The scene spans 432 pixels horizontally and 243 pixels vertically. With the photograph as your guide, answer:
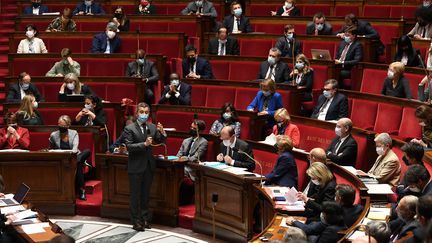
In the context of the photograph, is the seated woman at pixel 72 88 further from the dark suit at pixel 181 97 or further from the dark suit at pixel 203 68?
the dark suit at pixel 203 68

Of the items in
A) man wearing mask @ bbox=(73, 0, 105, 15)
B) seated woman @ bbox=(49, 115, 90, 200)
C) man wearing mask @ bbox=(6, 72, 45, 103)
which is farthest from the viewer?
man wearing mask @ bbox=(73, 0, 105, 15)

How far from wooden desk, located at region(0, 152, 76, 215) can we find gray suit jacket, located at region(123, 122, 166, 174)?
0.58 meters

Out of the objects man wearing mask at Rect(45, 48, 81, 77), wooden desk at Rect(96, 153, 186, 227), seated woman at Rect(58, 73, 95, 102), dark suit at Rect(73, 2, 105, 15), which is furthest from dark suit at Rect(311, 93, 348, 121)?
dark suit at Rect(73, 2, 105, 15)

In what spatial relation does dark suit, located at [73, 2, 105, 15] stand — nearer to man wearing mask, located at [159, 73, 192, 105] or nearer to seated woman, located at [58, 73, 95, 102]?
seated woman, located at [58, 73, 95, 102]

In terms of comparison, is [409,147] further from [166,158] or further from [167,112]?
[167,112]

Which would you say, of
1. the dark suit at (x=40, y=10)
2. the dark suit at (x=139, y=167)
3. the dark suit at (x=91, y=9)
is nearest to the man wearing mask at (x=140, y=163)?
the dark suit at (x=139, y=167)

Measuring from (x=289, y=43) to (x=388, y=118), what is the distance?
1755 mm

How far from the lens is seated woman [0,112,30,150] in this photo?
20.8 feet

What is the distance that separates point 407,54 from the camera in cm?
674

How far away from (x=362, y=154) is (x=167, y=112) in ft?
6.20

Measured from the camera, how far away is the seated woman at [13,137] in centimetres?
634

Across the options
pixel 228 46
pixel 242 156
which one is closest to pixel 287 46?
pixel 228 46

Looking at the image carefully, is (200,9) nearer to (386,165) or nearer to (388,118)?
(388,118)

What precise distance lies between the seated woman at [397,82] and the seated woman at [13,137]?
9.37 feet
